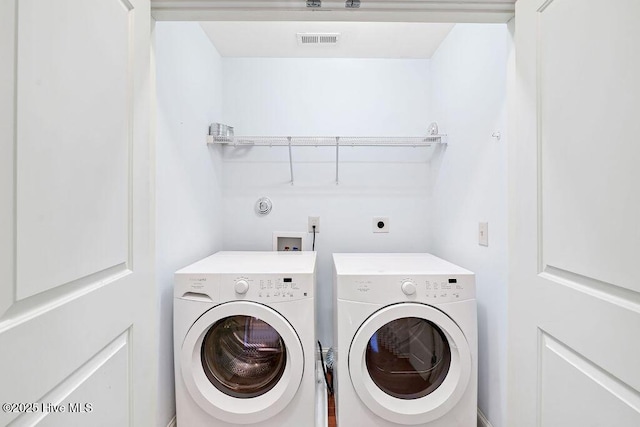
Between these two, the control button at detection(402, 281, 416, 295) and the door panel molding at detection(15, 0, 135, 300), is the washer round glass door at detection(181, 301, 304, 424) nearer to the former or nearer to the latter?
the control button at detection(402, 281, 416, 295)

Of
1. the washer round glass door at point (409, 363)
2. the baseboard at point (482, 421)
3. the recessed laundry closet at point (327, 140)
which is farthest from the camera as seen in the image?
the recessed laundry closet at point (327, 140)

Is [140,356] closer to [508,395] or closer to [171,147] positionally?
[171,147]

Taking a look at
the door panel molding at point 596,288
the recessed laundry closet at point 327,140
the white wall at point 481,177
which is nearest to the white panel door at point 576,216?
the door panel molding at point 596,288

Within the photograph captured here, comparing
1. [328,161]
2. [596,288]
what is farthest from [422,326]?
[328,161]

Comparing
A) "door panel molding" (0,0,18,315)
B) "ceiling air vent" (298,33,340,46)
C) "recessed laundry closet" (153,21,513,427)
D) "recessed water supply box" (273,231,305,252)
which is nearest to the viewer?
"door panel molding" (0,0,18,315)

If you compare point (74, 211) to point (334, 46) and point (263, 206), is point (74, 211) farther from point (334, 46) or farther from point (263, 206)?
point (334, 46)

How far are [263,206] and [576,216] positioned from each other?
6.09 feet

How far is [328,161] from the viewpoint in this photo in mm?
2232

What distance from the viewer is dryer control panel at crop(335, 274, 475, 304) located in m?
1.35

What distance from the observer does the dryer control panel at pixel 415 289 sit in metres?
1.35

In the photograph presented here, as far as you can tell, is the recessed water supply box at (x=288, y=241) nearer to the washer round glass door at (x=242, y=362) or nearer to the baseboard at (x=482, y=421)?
the washer round glass door at (x=242, y=362)

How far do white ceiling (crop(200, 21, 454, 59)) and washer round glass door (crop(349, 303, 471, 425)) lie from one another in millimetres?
1736

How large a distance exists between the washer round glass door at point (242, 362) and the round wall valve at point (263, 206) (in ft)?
3.07

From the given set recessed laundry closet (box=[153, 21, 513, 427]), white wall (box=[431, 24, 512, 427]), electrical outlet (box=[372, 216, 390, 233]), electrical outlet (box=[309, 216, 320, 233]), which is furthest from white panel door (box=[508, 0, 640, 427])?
electrical outlet (box=[309, 216, 320, 233])
